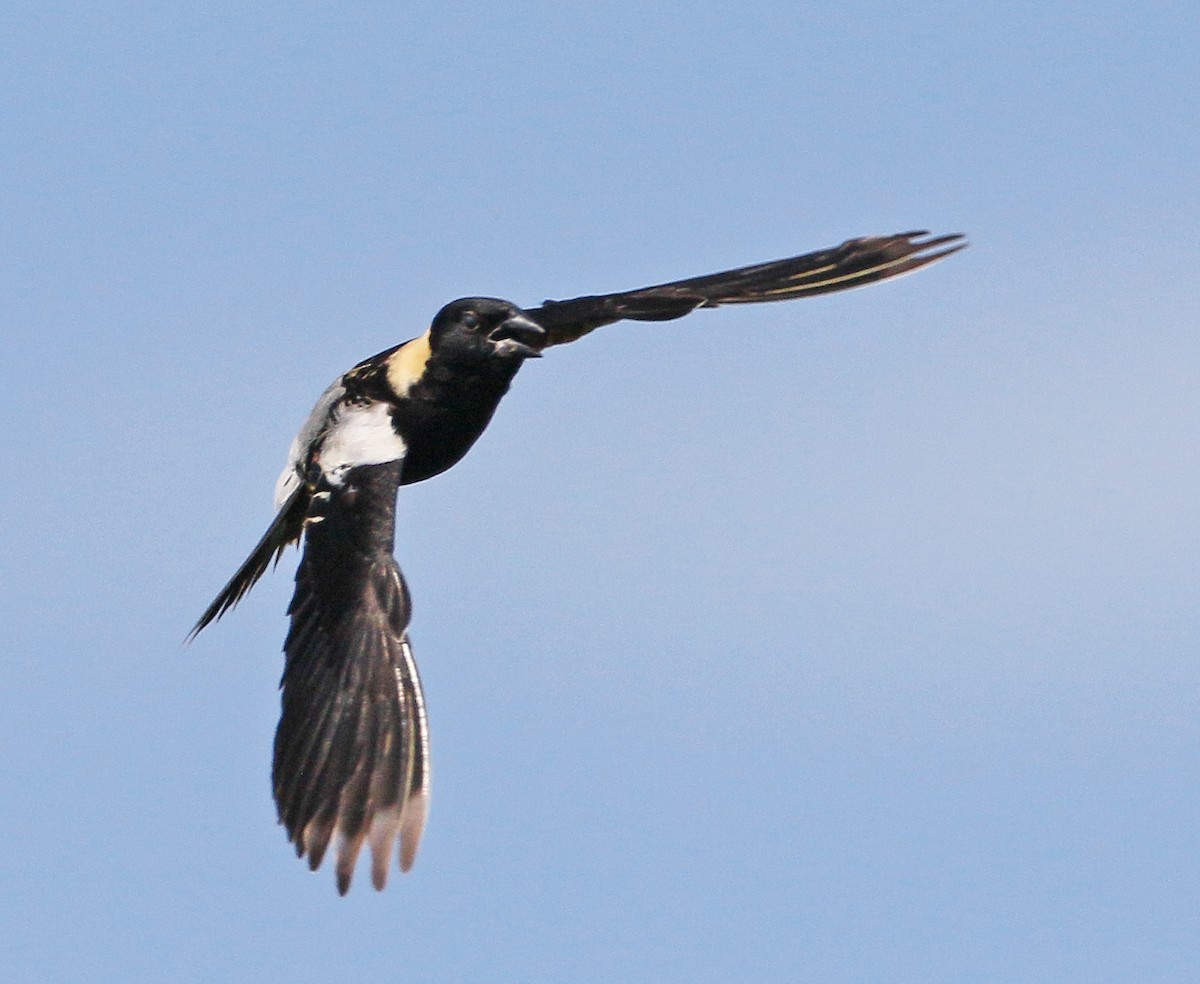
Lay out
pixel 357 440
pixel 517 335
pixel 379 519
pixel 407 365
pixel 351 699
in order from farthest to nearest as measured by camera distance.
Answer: pixel 407 365 < pixel 517 335 < pixel 357 440 < pixel 379 519 < pixel 351 699

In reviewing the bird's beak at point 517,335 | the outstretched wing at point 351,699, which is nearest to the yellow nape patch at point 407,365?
the bird's beak at point 517,335

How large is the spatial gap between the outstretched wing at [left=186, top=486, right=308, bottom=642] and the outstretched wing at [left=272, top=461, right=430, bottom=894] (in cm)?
47

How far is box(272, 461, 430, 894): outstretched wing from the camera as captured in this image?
36.3 ft

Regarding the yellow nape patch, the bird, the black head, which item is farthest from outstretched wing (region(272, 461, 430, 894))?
the black head

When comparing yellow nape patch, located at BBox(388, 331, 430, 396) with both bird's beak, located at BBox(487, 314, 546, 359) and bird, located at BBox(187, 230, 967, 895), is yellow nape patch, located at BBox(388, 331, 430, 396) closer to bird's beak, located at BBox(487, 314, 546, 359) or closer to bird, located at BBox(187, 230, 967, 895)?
bird, located at BBox(187, 230, 967, 895)

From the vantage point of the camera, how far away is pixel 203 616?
40.3 feet

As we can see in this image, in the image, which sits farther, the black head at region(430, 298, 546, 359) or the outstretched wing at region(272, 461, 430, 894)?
the black head at region(430, 298, 546, 359)

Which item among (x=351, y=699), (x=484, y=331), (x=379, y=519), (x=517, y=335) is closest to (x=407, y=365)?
(x=484, y=331)

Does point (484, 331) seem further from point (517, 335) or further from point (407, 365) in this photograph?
point (407, 365)

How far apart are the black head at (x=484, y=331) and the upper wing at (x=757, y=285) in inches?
6.8

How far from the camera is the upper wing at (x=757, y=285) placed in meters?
12.9

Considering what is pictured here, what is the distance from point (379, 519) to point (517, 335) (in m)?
1.50

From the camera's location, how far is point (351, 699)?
37.6 ft

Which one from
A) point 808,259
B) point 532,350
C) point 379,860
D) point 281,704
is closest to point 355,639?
point 281,704
